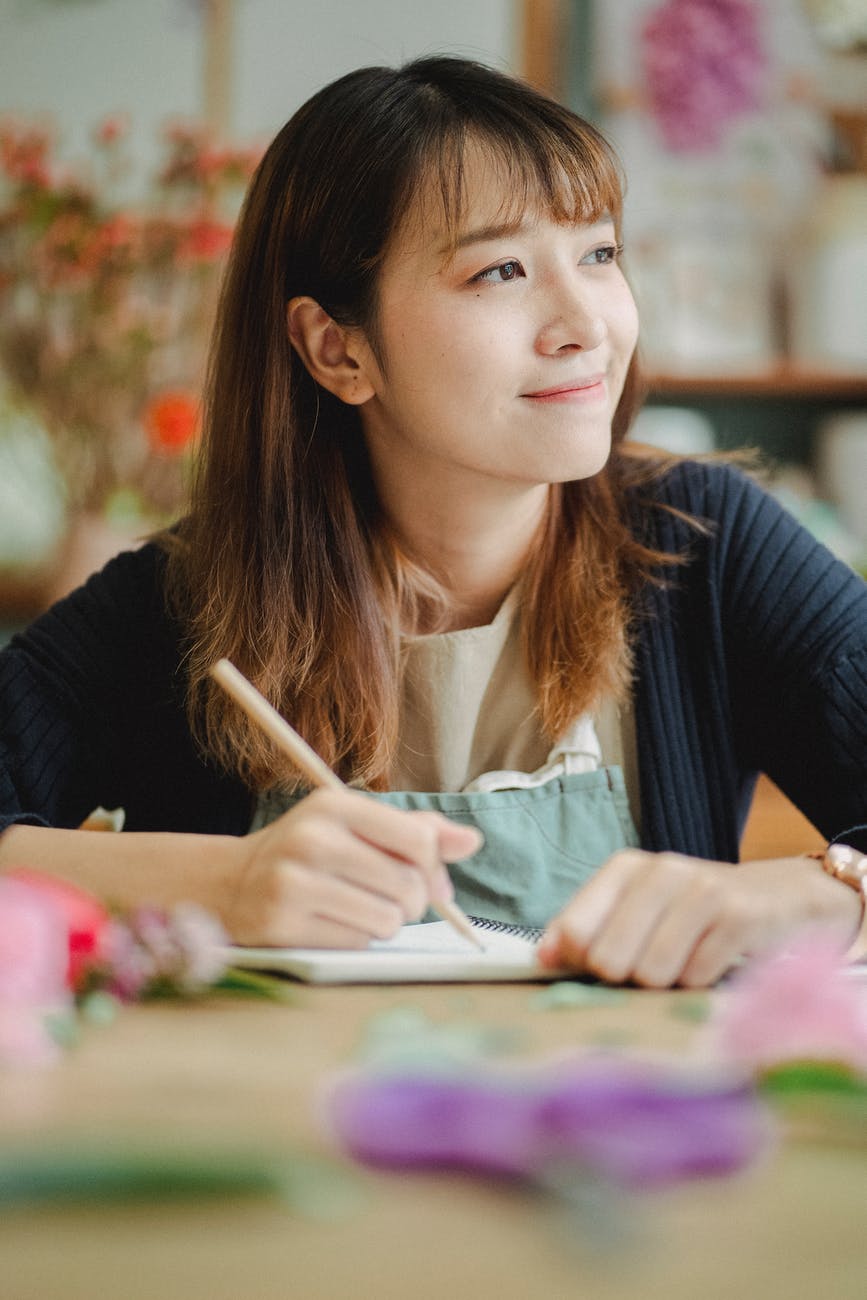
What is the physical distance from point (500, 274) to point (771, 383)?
167 centimetres

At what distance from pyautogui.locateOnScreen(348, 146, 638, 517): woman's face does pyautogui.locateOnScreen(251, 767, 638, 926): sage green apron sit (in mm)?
287

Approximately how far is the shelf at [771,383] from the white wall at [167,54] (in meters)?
0.86

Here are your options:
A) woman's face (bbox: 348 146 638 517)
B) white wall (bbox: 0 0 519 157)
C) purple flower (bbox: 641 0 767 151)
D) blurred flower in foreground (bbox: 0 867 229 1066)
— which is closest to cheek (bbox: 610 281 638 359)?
woman's face (bbox: 348 146 638 517)

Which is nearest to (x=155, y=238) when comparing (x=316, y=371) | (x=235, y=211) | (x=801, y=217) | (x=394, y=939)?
(x=235, y=211)

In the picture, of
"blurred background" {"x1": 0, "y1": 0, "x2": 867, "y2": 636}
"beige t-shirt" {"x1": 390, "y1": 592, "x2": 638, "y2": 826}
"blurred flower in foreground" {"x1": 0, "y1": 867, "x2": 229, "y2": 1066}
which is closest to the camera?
"blurred flower in foreground" {"x1": 0, "y1": 867, "x2": 229, "y2": 1066}

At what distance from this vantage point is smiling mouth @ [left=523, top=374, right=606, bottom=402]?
1313 millimetres

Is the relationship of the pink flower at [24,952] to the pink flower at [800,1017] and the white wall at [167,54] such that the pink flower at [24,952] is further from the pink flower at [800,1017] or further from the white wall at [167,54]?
the white wall at [167,54]

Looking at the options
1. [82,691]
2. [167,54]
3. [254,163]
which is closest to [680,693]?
[82,691]

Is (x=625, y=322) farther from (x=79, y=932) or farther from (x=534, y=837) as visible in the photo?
(x=79, y=932)

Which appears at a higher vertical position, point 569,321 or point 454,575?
point 569,321

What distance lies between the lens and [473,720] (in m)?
1.44

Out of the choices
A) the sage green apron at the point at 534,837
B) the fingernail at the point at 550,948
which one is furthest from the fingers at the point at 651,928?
the sage green apron at the point at 534,837

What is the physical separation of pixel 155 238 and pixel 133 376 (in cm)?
27

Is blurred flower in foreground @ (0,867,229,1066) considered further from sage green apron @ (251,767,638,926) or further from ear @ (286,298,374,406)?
ear @ (286,298,374,406)
